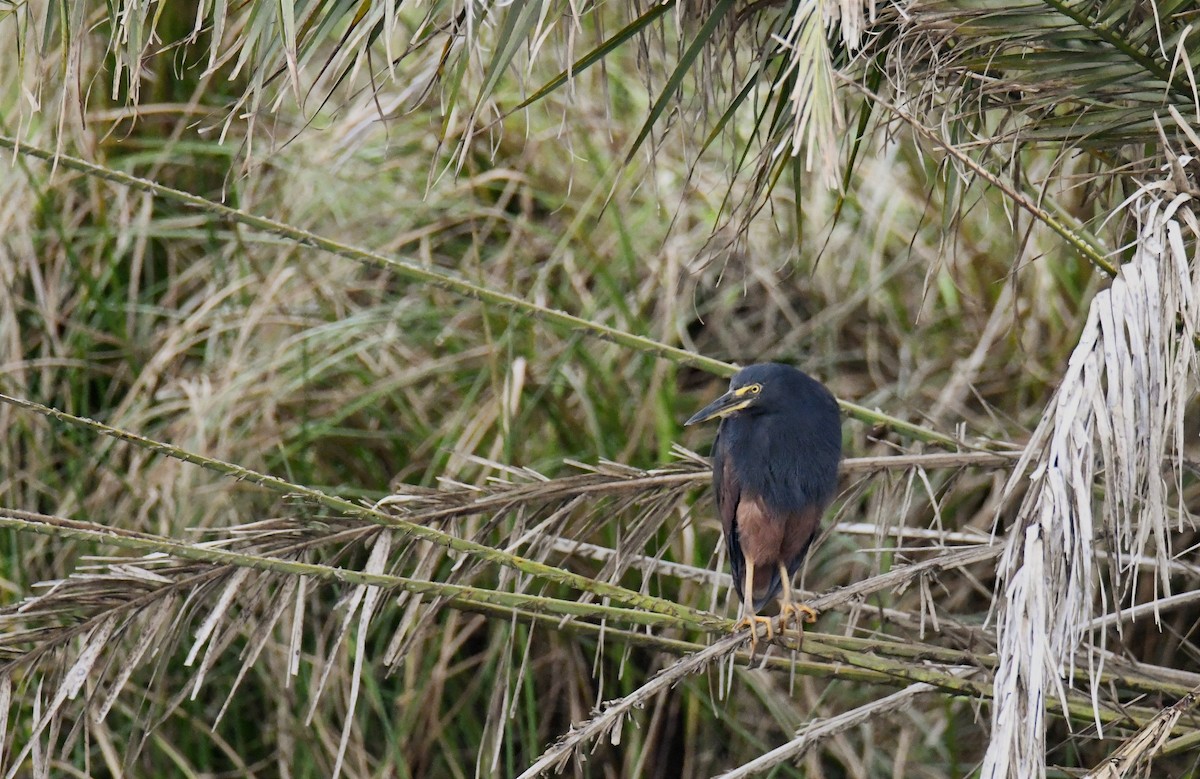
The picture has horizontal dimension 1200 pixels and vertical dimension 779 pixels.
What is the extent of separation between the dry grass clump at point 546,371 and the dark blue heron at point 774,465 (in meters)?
0.11

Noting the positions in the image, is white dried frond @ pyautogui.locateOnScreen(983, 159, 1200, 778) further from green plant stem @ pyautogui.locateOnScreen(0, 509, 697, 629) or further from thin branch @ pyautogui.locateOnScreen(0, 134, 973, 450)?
thin branch @ pyautogui.locateOnScreen(0, 134, 973, 450)

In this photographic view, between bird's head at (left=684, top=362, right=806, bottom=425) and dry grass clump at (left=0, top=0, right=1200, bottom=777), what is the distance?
13 cm

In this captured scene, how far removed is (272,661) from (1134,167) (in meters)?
2.77

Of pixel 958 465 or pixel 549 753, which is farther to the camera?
pixel 958 465

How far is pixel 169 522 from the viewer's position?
4027 mm

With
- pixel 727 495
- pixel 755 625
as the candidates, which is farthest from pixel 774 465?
pixel 755 625

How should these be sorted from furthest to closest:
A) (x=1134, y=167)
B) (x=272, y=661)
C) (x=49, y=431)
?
(x=49, y=431) → (x=272, y=661) → (x=1134, y=167)

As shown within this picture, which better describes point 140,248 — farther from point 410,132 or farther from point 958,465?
point 958,465

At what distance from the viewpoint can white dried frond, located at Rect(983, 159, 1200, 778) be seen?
163 cm

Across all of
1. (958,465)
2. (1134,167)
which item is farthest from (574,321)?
(1134,167)

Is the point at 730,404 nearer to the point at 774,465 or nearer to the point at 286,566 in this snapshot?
the point at 774,465

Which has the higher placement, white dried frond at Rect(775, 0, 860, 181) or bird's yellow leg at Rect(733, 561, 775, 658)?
white dried frond at Rect(775, 0, 860, 181)

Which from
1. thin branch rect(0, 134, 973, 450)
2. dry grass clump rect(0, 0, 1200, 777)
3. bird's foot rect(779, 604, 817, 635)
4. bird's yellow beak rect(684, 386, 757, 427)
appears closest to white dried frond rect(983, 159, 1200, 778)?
dry grass clump rect(0, 0, 1200, 777)

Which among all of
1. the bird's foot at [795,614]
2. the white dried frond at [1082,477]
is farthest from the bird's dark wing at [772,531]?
the white dried frond at [1082,477]
